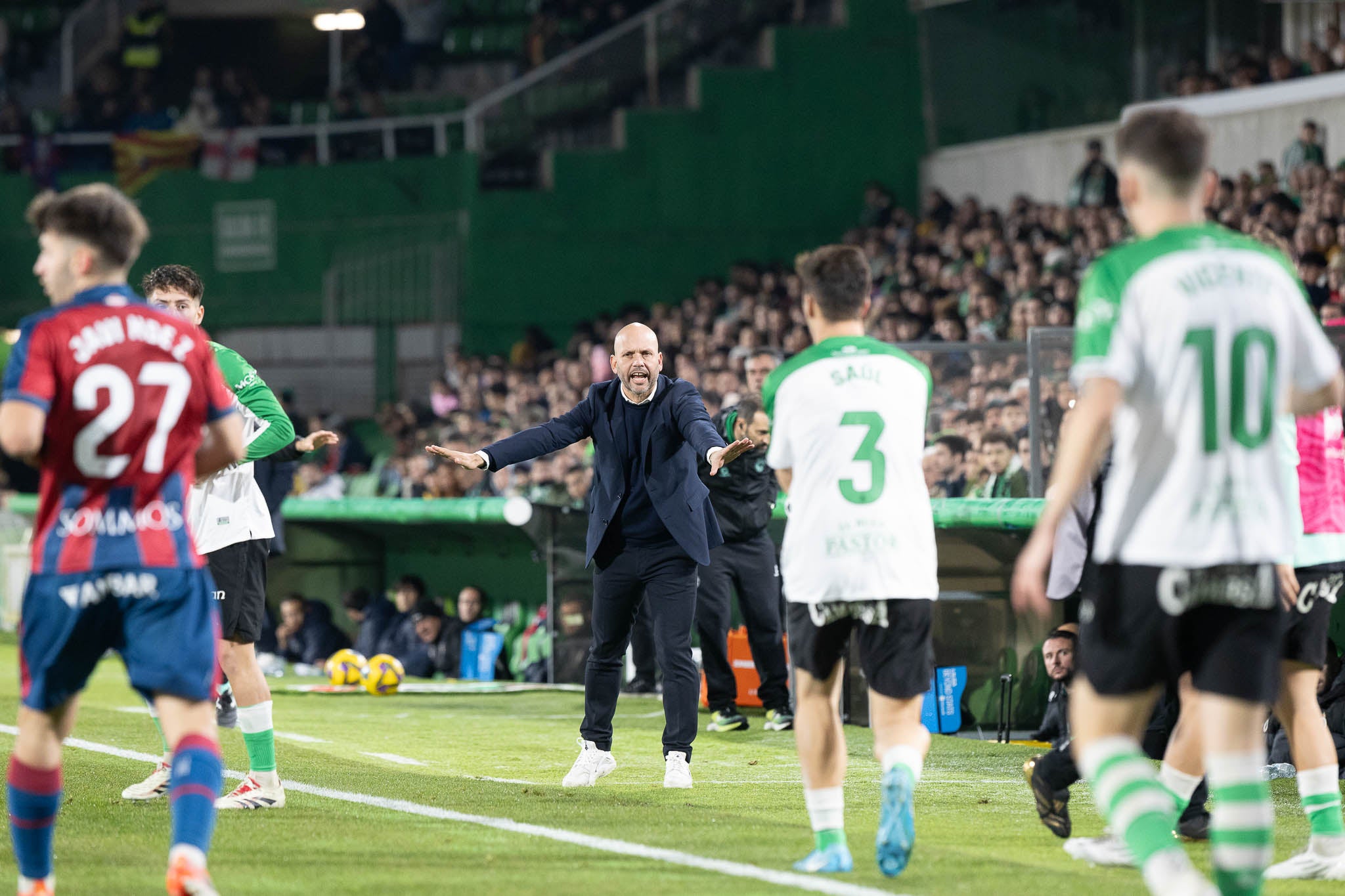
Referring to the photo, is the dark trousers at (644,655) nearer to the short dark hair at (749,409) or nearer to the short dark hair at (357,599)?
the short dark hair at (749,409)

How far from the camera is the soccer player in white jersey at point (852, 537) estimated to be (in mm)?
6145

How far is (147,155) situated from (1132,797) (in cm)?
2384

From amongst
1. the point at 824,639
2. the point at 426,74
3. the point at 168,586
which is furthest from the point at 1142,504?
the point at 426,74

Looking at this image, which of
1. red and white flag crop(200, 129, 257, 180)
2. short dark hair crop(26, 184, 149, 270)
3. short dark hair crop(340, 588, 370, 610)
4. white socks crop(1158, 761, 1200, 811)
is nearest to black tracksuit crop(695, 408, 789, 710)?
white socks crop(1158, 761, 1200, 811)

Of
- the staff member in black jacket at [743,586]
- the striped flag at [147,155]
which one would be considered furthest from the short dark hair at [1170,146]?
the striped flag at [147,155]

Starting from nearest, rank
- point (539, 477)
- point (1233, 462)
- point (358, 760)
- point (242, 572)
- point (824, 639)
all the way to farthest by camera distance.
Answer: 1. point (1233, 462)
2. point (824, 639)
3. point (242, 572)
4. point (358, 760)
5. point (539, 477)

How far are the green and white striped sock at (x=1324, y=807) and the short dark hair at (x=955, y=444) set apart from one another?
686 centimetres

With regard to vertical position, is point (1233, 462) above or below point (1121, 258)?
below

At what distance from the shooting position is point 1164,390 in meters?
4.84

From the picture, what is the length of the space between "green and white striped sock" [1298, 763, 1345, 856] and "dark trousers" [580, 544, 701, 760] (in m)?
3.29

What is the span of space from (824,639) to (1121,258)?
1814mm

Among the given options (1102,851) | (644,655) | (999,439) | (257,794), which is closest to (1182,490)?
(1102,851)

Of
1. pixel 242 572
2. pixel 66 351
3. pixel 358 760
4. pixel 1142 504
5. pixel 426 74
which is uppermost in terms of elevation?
pixel 426 74

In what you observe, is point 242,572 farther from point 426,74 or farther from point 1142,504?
point 426,74
